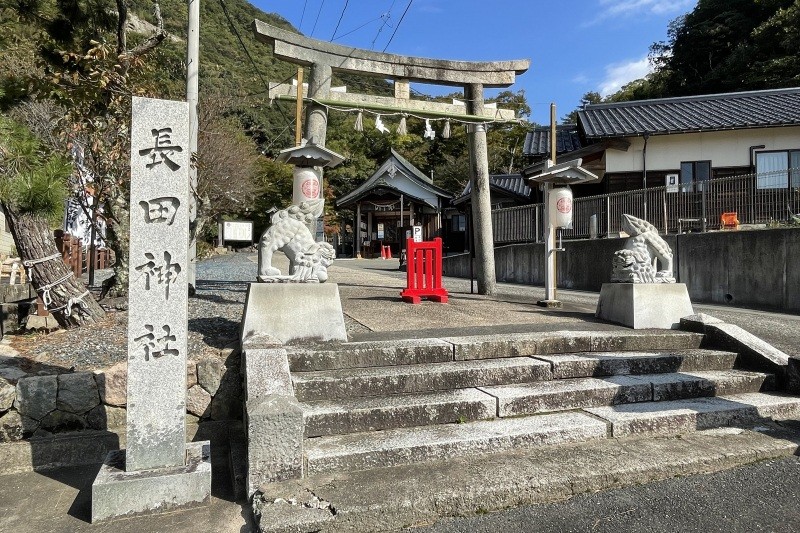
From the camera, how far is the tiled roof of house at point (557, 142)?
20953 mm

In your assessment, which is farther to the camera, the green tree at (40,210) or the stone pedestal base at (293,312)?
the stone pedestal base at (293,312)

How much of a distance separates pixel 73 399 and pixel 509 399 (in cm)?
344

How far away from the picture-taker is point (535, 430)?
140 inches

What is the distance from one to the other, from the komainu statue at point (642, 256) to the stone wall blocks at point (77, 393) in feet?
18.1

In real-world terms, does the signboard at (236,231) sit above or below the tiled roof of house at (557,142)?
below

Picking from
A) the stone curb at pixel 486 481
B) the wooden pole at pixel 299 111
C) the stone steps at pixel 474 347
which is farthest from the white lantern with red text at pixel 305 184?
the stone curb at pixel 486 481

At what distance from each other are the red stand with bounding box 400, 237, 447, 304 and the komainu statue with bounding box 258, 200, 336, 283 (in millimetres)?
2837

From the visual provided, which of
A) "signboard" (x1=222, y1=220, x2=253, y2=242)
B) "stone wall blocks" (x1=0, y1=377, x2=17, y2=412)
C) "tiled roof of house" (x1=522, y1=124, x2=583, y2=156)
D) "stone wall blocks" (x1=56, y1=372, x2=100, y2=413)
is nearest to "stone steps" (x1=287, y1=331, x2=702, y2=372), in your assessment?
"stone wall blocks" (x1=56, y1=372, x2=100, y2=413)

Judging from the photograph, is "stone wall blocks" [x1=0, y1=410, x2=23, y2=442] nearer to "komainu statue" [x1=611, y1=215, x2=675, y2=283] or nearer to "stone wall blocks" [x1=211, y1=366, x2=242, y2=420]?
"stone wall blocks" [x1=211, y1=366, x2=242, y2=420]

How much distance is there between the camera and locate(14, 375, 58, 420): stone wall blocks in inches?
149

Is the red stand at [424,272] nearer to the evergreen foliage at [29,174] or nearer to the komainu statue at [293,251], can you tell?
the komainu statue at [293,251]

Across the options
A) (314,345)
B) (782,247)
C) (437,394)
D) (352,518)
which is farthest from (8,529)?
(782,247)

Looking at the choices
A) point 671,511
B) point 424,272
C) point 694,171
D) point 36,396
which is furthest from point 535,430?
point 694,171

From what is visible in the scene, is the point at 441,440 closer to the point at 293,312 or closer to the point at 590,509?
the point at 590,509
